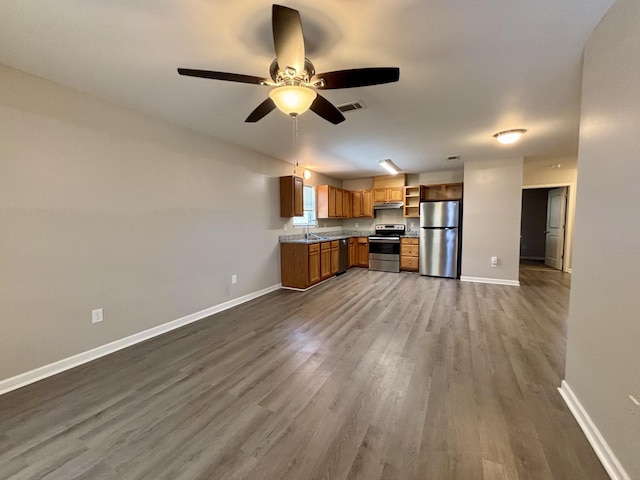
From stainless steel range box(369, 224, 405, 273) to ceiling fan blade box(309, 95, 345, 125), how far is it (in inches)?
192

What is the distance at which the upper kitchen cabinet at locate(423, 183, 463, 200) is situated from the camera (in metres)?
6.59

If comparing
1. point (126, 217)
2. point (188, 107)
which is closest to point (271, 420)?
point (126, 217)

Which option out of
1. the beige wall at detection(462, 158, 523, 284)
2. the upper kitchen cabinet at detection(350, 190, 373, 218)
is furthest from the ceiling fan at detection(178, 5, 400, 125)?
the upper kitchen cabinet at detection(350, 190, 373, 218)

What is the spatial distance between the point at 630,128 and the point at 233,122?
3.37m

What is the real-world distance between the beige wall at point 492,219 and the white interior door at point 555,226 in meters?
2.70

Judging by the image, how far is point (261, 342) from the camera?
9.67 ft

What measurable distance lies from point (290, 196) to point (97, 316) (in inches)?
132

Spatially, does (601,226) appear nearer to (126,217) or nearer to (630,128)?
(630,128)

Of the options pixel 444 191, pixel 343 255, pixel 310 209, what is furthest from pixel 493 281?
pixel 310 209

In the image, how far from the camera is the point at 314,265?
530 centimetres

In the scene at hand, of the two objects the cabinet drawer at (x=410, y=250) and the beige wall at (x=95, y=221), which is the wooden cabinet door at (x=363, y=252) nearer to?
the cabinet drawer at (x=410, y=250)

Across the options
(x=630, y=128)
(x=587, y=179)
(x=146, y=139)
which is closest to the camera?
(x=630, y=128)

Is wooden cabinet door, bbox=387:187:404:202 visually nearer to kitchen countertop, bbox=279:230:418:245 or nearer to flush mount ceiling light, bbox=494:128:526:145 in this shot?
kitchen countertop, bbox=279:230:418:245

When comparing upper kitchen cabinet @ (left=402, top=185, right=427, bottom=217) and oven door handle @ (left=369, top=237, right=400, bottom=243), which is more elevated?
upper kitchen cabinet @ (left=402, top=185, right=427, bottom=217)
